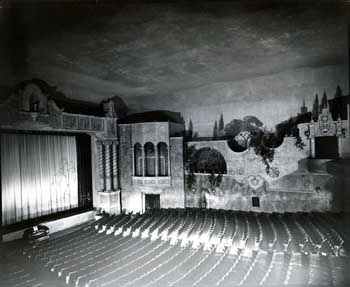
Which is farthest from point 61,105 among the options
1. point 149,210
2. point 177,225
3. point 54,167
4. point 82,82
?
point 177,225

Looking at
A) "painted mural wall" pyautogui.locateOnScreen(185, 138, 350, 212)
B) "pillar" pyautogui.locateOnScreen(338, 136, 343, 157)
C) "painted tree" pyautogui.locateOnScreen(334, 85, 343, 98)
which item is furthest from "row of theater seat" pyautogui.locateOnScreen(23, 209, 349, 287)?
"painted tree" pyautogui.locateOnScreen(334, 85, 343, 98)

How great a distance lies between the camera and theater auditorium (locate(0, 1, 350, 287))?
739cm

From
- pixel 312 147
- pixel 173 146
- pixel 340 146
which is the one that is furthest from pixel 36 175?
pixel 340 146

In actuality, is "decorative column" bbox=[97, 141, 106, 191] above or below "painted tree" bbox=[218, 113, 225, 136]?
below

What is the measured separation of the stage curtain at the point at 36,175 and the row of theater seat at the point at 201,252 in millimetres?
3386

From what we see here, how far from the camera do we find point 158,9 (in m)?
7.33

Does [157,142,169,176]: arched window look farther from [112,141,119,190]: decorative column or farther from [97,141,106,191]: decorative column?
[97,141,106,191]: decorative column

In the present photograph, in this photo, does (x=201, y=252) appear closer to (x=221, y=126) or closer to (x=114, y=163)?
(x=221, y=126)

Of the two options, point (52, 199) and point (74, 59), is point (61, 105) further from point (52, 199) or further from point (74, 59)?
point (52, 199)

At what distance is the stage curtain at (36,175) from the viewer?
40.5 ft

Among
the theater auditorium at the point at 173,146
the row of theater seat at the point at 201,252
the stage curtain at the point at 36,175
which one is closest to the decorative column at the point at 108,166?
the theater auditorium at the point at 173,146

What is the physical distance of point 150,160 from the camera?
16.0 m

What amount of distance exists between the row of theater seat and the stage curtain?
3.39 metres

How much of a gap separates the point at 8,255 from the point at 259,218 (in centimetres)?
976
